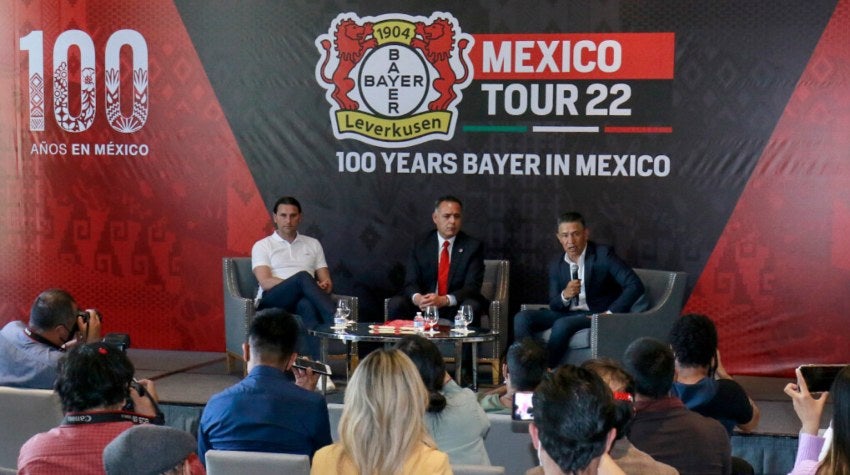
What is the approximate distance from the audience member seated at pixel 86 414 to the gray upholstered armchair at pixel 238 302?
3.75 m

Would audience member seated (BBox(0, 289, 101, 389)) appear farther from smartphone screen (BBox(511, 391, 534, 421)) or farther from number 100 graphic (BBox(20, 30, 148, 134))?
A: number 100 graphic (BBox(20, 30, 148, 134))

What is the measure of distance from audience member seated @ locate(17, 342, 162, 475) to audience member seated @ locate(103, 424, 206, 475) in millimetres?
858

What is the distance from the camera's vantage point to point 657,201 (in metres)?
7.83

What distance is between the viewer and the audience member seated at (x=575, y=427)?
245cm

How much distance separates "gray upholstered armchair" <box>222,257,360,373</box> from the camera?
24.6 ft

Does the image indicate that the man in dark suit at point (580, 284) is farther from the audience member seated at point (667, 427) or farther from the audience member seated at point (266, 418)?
the audience member seated at point (266, 418)

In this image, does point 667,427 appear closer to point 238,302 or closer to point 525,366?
point 525,366

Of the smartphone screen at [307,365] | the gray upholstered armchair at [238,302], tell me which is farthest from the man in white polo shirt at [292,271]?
the smartphone screen at [307,365]

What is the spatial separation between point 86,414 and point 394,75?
5263 mm

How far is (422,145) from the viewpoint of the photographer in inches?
322

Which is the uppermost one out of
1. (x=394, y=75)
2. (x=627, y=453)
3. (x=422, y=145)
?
(x=394, y=75)

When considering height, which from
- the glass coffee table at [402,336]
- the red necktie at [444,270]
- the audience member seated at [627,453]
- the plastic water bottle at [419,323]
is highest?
the red necktie at [444,270]

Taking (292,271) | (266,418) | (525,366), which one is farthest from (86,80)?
(266,418)

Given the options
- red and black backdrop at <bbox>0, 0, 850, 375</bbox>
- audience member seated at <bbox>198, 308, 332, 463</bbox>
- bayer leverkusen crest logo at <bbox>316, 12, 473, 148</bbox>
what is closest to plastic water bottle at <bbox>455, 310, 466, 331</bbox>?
red and black backdrop at <bbox>0, 0, 850, 375</bbox>
